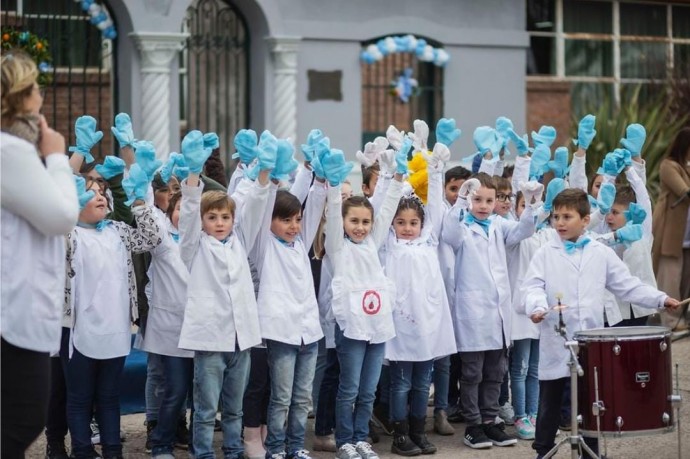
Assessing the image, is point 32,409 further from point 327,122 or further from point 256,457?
point 327,122

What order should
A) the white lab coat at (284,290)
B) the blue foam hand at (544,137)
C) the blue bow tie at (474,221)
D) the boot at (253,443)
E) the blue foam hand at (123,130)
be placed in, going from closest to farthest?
1. the white lab coat at (284,290)
2. the blue foam hand at (123,130)
3. the boot at (253,443)
4. the blue bow tie at (474,221)
5. the blue foam hand at (544,137)

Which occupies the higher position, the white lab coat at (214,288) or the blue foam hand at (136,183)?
the blue foam hand at (136,183)

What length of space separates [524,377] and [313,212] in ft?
5.81

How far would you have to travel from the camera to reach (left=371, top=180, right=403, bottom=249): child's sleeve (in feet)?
22.1

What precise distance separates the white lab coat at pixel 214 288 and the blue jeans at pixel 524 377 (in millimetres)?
1917

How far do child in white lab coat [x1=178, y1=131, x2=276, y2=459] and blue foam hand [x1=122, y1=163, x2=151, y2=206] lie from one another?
0.21m

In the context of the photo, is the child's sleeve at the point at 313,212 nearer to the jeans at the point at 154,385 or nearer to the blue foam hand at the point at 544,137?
the jeans at the point at 154,385

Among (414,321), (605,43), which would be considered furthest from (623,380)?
(605,43)

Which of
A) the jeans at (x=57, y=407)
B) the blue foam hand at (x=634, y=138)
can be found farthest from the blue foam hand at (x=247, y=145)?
the blue foam hand at (x=634, y=138)

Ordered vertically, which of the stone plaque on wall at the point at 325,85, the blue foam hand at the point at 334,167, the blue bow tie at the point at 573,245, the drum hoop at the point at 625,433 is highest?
the stone plaque on wall at the point at 325,85

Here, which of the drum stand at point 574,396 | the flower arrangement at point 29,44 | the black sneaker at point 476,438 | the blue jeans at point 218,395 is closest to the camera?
the drum stand at point 574,396

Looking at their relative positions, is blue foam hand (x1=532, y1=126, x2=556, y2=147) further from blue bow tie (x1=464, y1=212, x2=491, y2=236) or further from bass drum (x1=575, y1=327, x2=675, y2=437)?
bass drum (x1=575, y1=327, x2=675, y2=437)

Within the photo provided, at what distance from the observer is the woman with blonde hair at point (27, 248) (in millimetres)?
3861

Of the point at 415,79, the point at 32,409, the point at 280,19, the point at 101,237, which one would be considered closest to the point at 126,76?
the point at 280,19
